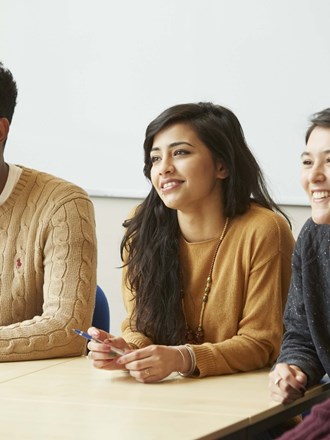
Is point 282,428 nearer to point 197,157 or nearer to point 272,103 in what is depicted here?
point 197,157

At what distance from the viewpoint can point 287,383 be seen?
221 centimetres

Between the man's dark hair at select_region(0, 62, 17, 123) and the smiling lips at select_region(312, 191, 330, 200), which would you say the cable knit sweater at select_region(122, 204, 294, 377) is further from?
the man's dark hair at select_region(0, 62, 17, 123)

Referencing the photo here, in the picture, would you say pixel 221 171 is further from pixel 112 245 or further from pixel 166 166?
pixel 112 245

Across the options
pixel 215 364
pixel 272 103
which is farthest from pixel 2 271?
pixel 272 103

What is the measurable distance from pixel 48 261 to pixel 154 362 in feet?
1.96

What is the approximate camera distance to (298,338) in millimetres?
2512

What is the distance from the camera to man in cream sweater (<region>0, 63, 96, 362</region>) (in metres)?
2.66

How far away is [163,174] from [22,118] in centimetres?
232

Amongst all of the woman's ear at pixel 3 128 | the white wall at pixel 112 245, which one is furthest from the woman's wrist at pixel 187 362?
the white wall at pixel 112 245

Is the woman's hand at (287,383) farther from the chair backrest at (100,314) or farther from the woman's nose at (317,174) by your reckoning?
the chair backrest at (100,314)

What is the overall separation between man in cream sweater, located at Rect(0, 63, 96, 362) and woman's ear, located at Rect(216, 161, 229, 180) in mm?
405

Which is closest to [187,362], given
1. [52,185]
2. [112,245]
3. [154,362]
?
[154,362]

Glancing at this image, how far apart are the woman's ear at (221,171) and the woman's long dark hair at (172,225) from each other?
0.01 m

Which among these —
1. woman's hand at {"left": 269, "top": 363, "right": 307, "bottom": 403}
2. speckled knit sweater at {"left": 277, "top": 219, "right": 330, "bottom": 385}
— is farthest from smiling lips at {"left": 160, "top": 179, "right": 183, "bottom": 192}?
woman's hand at {"left": 269, "top": 363, "right": 307, "bottom": 403}
